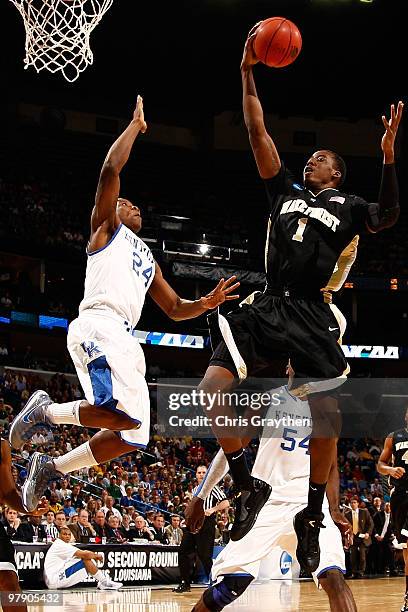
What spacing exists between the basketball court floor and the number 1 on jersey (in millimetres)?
5261

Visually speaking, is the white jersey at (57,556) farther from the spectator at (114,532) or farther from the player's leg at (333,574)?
the player's leg at (333,574)

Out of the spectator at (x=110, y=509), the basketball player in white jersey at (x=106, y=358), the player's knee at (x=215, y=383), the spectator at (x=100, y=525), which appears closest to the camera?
the player's knee at (x=215, y=383)

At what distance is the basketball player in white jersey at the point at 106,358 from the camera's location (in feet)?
18.5

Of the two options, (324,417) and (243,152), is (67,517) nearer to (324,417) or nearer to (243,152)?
(324,417)

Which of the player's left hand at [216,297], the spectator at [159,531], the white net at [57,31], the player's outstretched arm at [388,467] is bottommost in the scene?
the spectator at [159,531]

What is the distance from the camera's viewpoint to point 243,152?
29219 millimetres

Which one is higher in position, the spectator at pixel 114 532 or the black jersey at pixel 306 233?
the black jersey at pixel 306 233

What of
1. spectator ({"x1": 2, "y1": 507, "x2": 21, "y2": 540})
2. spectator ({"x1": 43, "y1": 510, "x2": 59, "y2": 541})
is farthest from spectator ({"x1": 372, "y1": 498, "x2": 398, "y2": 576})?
spectator ({"x1": 2, "y1": 507, "x2": 21, "y2": 540})

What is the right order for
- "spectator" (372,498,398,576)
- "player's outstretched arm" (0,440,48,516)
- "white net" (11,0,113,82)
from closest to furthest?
"player's outstretched arm" (0,440,48,516)
"white net" (11,0,113,82)
"spectator" (372,498,398,576)

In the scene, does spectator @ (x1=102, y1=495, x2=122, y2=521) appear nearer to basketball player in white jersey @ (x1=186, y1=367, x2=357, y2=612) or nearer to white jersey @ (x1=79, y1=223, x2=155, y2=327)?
basketball player in white jersey @ (x1=186, y1=367, x2=357, y2=612)

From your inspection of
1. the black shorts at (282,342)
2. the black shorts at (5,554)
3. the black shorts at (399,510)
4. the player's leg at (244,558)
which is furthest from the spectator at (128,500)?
the black shorts at (282,342)

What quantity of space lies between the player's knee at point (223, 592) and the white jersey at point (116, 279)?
1.87 metres

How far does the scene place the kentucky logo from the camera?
5738 millimetres

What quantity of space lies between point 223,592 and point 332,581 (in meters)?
0.73
